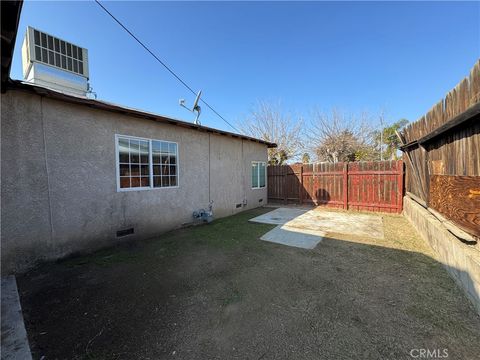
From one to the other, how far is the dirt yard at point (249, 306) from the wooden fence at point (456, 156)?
107 cm

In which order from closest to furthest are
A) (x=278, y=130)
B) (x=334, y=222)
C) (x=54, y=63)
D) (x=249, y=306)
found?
(x=249, y=306) → (x=54, y=63) → (x=334, y=222) → (x=278, y=130)

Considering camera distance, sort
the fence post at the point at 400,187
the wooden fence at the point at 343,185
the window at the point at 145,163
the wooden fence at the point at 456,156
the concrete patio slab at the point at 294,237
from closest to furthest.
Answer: the wooden fence at the point at 456,156, the concrete patio slab at the point at 294,237, the window at the point at 145,163, the fence post at the point at 400,187, the wooden fence at the point at 343,185

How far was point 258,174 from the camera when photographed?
32.6 ft

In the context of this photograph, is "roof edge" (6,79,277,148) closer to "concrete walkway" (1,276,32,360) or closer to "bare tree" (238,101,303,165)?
"concrete walkway" (1,276,32,360)

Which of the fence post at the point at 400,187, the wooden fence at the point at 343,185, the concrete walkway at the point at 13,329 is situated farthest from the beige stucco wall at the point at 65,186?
the fence post at the point at 400,187

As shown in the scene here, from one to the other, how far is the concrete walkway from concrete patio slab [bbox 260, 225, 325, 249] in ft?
13.4

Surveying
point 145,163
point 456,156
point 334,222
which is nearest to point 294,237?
point 334,222

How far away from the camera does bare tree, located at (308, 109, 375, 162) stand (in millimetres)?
14812

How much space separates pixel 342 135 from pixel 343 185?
7870 mm

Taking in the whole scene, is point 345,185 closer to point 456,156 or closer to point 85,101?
point 456,156

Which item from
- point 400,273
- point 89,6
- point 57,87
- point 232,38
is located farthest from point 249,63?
point 400,273

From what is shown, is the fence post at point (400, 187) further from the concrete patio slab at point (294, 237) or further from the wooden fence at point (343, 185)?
the concrete patio slab at point (294, 237)

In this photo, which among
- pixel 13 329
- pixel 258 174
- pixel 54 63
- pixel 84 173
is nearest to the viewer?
pixel 13 329

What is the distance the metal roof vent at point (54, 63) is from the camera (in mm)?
4867
